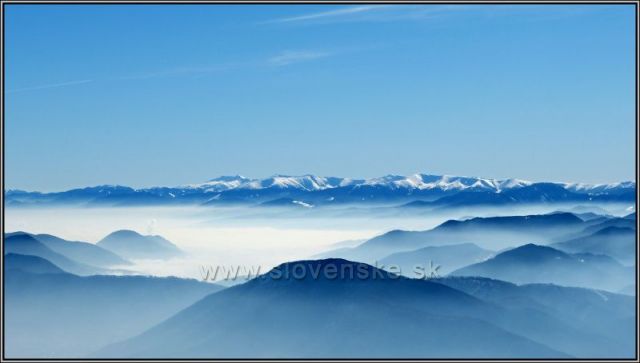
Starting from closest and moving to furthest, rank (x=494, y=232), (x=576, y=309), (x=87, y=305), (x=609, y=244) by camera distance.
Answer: (x=576, y=309)
(x=87, y=305)
(x=609, y=244)
(x=494, y=232)

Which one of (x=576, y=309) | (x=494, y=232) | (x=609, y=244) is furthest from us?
(x=494, y=232)

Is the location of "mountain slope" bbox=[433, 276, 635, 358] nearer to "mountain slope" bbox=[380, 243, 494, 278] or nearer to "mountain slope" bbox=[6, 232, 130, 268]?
"mountain slope" bbox=[380, 243, 494, 278]

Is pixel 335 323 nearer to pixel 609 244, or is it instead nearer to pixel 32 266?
pixel 32 266

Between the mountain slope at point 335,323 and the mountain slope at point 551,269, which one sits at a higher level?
the mountain slope at point 551,269

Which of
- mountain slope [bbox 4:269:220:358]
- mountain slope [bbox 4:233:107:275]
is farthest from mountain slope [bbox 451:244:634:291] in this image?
mountain slope [bbox 4:233:107:275]

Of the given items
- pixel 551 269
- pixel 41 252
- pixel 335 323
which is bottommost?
pixel 335 323

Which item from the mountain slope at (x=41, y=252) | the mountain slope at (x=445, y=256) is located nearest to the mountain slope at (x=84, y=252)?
the mountain slope at (x=41, y=252)

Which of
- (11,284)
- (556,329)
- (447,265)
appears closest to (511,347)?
(556,329)

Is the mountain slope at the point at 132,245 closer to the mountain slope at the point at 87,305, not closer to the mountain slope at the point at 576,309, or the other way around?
the mountain slope at the point at 87,305

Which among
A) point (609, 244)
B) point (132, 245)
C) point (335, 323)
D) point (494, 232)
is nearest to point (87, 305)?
point (132, 245)
